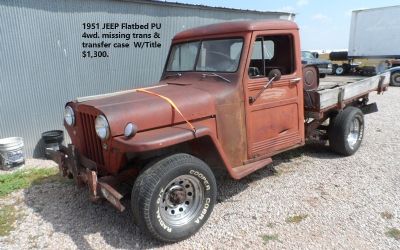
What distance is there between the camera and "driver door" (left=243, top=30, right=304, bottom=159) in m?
4.26

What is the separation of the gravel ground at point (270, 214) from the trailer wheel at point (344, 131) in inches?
11.3

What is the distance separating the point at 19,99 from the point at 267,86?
4.27m

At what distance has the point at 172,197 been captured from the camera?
3572 mm

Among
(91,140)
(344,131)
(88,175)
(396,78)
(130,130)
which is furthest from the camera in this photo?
(396,78)

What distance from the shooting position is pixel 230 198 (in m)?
4.44

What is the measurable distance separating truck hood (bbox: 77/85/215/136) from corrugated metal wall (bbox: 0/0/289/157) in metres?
2.68

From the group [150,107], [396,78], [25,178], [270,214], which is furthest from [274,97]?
[396,78]

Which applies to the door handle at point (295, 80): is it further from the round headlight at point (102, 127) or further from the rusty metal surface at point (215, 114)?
the round headlight at point (102, 127)

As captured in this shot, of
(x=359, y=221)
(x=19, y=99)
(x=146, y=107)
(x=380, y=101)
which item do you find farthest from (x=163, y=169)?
(x=380, y=101)

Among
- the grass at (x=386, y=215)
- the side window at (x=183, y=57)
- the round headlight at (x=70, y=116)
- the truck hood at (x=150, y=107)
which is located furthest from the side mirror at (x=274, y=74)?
the round headlight at (x=70, y=116)

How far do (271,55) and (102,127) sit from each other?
2.56 m

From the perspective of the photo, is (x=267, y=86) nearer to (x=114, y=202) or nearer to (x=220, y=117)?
(x=220, y=117)

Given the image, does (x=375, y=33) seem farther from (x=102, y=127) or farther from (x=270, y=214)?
(x=102, y=127)

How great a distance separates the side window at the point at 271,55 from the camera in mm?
4324
